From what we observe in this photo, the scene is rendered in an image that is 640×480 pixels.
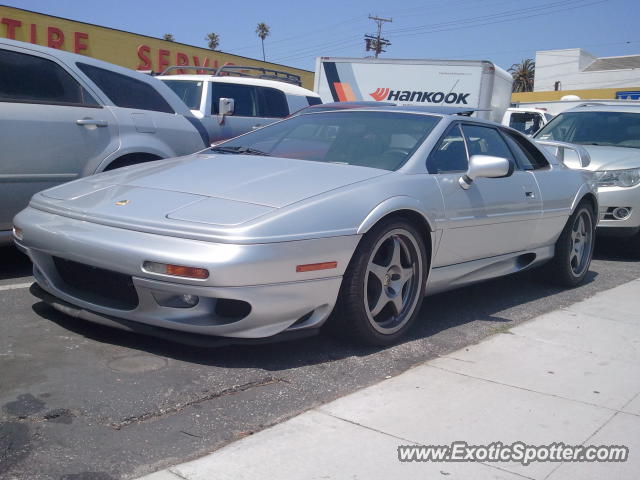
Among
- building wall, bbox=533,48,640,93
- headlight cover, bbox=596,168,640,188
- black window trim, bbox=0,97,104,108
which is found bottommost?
headlight cover, bbox=596,168,640,188

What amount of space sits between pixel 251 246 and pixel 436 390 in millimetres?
1136

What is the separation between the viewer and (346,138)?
15.2 feet

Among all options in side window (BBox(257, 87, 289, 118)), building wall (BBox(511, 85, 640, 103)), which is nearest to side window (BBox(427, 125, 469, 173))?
side window (BBox(257, 87, 289, 118))

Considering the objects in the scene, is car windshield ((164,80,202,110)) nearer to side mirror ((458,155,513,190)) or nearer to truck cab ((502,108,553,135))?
side mirror ((458,155,513,190))

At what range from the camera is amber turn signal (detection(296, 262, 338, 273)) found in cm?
347

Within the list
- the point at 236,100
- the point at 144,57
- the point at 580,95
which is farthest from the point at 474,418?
the point at 580,95

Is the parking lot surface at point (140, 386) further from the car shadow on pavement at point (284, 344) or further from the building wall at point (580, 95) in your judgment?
the building wall at point (580, 95)

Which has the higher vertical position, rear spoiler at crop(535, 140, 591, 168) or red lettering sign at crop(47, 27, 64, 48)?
red lettering sign at crop(47, 27, 64, 48)

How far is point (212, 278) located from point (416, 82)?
41.2 feet

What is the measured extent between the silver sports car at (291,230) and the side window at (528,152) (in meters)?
0.35

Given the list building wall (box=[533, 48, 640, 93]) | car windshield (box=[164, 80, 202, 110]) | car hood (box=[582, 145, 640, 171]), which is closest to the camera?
car hood (box=[582, 145, 640, 171])

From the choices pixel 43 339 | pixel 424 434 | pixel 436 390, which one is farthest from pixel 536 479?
pixel 43 339

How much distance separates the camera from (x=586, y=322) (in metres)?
4.97

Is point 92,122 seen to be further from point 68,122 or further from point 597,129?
point 597,129
